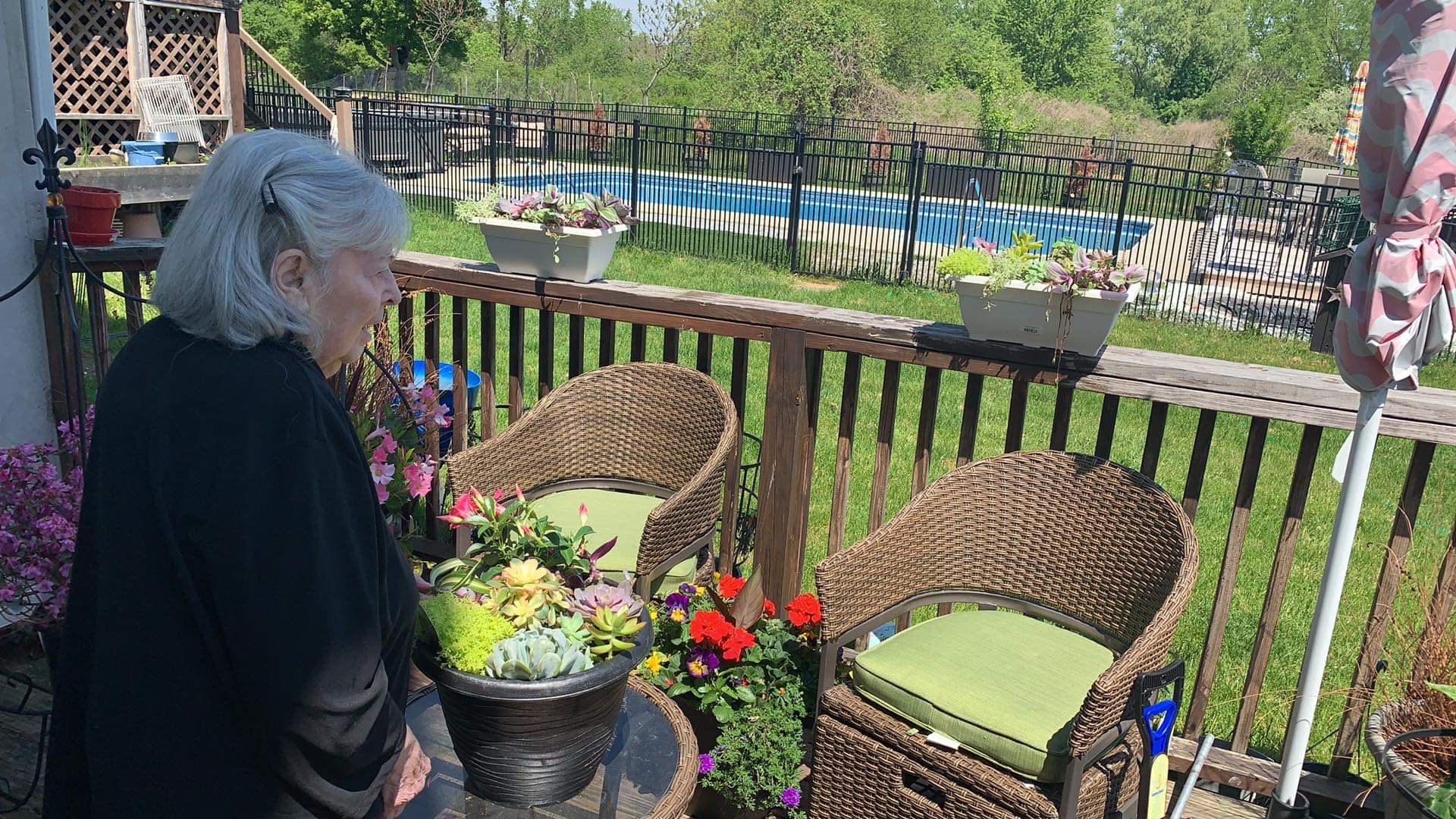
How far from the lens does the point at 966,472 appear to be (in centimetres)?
279

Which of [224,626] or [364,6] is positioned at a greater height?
[364,6]

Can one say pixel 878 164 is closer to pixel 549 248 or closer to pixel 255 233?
pixel 549 248

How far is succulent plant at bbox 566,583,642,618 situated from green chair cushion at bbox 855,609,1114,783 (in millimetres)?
821

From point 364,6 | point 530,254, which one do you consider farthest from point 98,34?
point 364,6

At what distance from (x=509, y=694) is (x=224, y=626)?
52cm

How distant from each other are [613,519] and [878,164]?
12.2 meters

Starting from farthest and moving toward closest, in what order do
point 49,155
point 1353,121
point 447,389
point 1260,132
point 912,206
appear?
point 1260,132
point 912,206
point 1353,121
point 447,389
point 49,155

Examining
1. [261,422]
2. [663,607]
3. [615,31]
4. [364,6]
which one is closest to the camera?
[261,422]

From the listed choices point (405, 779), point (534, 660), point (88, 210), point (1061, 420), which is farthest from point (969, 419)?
point (88, 210)

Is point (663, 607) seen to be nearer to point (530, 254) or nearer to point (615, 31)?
point (530, 254)

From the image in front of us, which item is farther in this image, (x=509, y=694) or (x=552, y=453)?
(x=552, y=453)

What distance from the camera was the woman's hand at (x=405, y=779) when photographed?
63.1 inches

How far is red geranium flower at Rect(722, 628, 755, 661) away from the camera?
2.79m

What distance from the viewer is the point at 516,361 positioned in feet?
12.2
